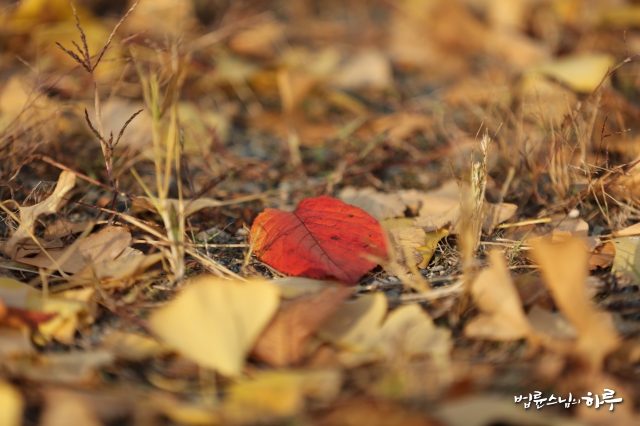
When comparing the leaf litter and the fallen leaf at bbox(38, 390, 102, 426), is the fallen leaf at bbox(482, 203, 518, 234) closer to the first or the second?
the leaf litter

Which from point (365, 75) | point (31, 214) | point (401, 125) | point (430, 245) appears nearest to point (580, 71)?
point (401, 125)

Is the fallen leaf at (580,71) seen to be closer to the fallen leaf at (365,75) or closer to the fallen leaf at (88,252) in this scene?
the fallen leaf at (365,75)

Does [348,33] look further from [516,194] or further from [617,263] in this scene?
[617,263]

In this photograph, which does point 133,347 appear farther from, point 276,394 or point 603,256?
point 603,256


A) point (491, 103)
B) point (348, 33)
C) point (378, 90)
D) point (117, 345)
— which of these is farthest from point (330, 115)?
point (117, 345)

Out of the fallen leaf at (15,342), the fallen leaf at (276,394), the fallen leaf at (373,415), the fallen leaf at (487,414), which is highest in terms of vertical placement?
the fallen leaf at (15,342)

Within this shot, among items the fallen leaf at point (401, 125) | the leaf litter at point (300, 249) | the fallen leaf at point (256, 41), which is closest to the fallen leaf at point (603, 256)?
the leaf litter at point (300, 249)

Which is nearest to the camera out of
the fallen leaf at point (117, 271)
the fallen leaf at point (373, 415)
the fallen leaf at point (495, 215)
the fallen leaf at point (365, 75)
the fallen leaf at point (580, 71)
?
the fallen leaf at point (373, 415)

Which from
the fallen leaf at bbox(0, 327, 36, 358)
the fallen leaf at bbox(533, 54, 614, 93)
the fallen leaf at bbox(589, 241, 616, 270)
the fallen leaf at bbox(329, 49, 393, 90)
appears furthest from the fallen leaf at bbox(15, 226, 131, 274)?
the fallen leaf at bbox(533, 54, 614, 93)
